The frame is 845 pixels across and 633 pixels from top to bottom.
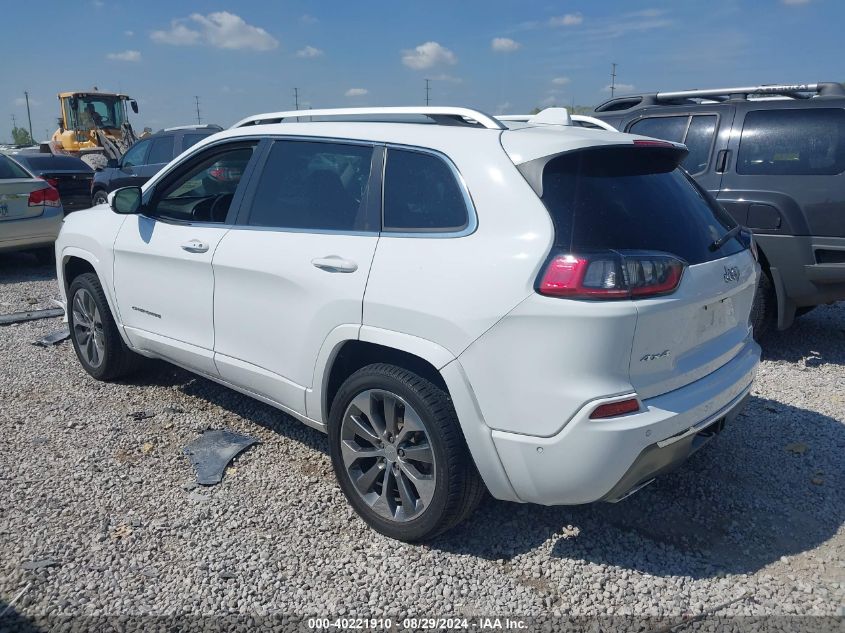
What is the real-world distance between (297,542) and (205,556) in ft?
1.31

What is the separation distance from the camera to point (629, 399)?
8.21ft

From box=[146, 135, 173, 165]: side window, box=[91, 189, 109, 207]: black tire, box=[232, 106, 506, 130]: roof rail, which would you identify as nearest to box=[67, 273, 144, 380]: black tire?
box=[232, 106, 506, 130]: roof rail

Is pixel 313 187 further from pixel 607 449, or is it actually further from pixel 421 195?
pixel 607 449

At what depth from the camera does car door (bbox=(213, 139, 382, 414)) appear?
311cm

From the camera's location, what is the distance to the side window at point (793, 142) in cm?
521

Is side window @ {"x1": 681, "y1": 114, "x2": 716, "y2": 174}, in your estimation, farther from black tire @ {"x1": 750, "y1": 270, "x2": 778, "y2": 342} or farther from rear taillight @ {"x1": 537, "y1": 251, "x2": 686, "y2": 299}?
rear taillight @ {"x1": 537, "y1": 251, "x2": 686, "y2": 299}

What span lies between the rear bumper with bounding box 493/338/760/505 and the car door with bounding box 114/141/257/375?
2.04m

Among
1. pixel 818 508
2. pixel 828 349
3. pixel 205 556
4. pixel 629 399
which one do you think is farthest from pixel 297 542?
pixel 828 349

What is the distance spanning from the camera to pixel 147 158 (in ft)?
44.2

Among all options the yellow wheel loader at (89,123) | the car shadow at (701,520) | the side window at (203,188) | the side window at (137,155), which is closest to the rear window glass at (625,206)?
the car shadow at (701,520)

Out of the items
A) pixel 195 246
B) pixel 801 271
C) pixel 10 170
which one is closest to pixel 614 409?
pixel 195 246

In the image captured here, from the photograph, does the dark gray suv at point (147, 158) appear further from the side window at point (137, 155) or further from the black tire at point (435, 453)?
the black tire at point (435, 453)

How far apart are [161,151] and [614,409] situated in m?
12.7

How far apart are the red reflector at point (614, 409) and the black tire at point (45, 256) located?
9.71 metres
